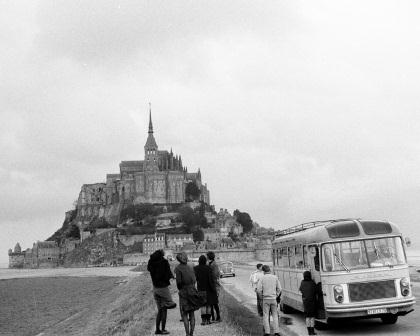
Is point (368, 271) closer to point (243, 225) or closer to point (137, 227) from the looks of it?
point (137, 227)

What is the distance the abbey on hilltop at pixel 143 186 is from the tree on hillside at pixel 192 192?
160 centimetres

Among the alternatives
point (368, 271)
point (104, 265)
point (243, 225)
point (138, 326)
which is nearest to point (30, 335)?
point (138, 326)

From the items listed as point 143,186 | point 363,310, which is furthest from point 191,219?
point 363,310

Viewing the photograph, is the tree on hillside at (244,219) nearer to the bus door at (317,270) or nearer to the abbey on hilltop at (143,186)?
the abbey on hilltop at (143,186)

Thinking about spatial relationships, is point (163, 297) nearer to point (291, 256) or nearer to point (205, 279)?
point (205, 279)

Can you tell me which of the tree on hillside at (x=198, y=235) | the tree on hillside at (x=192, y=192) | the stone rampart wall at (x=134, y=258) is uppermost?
the tree on hillside at (x=192, y=192)

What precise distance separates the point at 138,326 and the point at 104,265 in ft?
502

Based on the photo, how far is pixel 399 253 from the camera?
542 inches

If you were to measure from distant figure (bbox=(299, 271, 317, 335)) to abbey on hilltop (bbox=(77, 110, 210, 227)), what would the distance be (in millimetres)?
159017

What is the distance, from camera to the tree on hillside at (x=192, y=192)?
176750 millimetres

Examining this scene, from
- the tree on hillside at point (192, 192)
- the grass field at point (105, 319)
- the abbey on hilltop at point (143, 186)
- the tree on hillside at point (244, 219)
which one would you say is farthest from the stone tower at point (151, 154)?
the grass field at point (105, 319)

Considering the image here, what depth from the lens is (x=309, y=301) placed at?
12805mm

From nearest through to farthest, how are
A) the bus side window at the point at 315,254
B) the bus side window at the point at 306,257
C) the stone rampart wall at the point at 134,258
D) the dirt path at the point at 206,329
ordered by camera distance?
the dirt path at the point at 206,329, the bus side window at the point at 315,254, the bus side window at the point at 306,257, the stone rampart wall at the point at 134,258

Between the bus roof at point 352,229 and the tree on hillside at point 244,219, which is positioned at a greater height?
the tree on hillside at point 244,219
